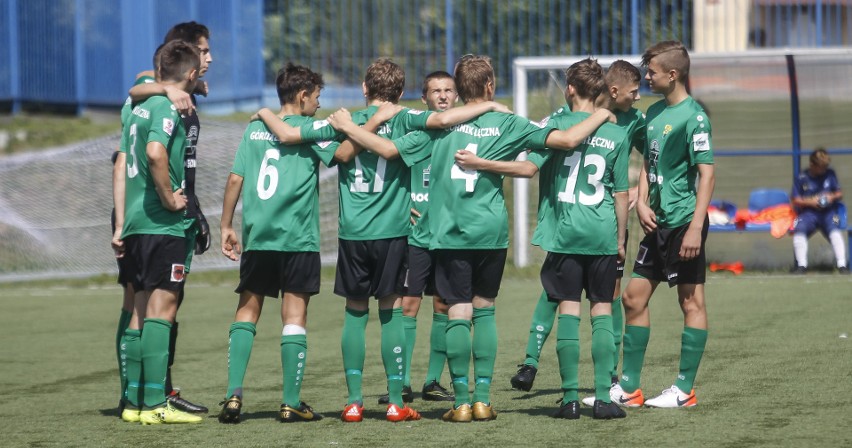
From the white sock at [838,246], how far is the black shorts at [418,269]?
827 centimetres

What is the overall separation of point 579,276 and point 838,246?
26.9 ft

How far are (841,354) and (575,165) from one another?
9.30 ft

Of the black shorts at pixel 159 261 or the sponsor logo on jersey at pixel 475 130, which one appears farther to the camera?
the black shorts at pixel 159 261

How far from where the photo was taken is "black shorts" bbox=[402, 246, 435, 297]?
6215mm

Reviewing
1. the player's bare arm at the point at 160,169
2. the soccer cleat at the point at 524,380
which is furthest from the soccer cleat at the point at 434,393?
the player's bare arm at the point at 160,169

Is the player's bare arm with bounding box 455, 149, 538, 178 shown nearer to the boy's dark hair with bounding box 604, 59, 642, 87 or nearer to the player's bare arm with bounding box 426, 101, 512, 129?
the player's bare arm with bounding box 426, 101, 512, 129

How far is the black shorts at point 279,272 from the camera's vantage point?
6.06m

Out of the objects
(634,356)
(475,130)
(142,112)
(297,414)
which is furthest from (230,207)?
(634,356)

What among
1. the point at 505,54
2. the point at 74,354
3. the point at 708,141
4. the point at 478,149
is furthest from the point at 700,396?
the point at 505,54

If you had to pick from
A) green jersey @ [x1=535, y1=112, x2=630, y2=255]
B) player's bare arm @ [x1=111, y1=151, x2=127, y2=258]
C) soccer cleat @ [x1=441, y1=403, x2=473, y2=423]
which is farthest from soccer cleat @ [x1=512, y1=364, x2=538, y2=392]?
player's bare arm @ [x1=111, y1=151, x2=127, y2=258]

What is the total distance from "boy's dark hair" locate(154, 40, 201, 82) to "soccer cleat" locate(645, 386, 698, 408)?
3.00 meters

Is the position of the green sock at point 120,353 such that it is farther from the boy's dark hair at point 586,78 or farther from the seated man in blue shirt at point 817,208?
Result: the seated man in blue shirt at point 817,208

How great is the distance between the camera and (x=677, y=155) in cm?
617

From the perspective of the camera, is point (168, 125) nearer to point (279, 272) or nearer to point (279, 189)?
point (279, 189)
